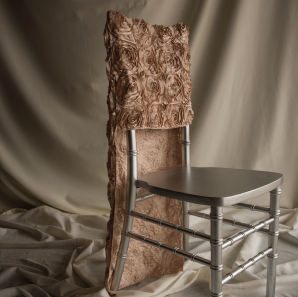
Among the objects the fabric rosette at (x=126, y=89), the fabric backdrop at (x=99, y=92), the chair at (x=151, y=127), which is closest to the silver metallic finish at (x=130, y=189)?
the chair at (x=151, y=127)

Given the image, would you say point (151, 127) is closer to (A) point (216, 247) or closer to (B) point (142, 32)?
(B) point (142, 32)

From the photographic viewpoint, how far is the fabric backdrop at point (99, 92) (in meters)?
1.93

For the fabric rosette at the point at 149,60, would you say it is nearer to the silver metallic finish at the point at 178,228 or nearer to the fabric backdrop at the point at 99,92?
the silver metallic finish at the point at 178,228

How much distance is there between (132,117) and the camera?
107cm

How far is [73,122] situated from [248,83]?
3.61ft

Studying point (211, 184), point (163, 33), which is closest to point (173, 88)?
point (163, 33)

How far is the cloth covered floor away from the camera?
3.95 ft

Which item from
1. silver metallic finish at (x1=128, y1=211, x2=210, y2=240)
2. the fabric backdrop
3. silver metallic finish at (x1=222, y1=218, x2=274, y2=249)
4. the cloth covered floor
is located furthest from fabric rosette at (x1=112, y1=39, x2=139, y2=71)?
the fabric backdrop

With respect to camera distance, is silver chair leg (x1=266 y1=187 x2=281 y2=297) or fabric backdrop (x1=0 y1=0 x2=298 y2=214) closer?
silver chair leg (x1=266 y1=187 x2=281 y2=297)

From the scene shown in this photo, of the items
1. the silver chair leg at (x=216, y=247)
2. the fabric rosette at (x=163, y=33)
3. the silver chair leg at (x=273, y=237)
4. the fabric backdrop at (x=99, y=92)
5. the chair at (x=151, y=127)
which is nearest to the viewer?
the silver chair leg at (x=216, y=247)

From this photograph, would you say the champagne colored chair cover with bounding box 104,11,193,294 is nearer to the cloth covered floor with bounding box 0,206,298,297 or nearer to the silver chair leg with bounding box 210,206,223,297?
the cloth covered floor with bounding box 0,206,298,297

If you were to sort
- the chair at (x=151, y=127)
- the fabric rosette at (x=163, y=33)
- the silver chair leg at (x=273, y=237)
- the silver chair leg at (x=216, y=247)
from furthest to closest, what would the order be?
the fabric rosette at (x=163, y=33), the silver chair leg at (x=273, y=237), the chair at (x=151, y=127), the silver chair leg at (x=216, y=247)

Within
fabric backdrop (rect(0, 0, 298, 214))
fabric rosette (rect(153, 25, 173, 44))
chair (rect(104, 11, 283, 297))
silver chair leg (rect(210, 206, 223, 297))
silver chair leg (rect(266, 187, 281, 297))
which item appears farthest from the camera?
fabric backdrop (rect(0, 0, 298, 214))

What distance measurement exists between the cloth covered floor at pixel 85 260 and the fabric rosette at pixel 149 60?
77 cm
